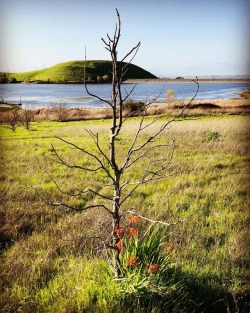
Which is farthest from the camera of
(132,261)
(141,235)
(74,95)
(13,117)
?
(74,95)

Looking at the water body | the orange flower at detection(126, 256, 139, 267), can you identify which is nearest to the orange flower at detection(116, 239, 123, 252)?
the orange flower at detection(126, 256, 139, 267)

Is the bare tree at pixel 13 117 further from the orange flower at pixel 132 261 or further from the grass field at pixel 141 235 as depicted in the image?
the orange flower at pixel 132 261

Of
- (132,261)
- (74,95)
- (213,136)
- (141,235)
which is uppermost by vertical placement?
(74,95)

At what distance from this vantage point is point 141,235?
5719 millimetres

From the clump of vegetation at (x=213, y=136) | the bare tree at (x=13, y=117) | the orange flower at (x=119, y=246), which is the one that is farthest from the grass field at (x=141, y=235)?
the bare tree at (x=13, y=117)

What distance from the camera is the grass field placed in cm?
354

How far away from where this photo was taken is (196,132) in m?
17.8

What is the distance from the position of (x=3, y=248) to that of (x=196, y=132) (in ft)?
47.5

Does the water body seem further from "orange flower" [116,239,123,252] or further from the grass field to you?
"orange flower" [116,239,123,252]

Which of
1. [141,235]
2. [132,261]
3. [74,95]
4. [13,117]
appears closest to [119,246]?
[132,261]

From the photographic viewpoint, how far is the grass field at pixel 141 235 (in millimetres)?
3537

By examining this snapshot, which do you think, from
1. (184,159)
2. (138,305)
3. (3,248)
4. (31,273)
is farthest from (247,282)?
(184,159)

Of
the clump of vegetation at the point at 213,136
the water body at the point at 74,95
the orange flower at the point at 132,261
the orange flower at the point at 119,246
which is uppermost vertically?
the water body at the point at 74,95

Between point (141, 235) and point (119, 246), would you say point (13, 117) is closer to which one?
point (141, 235)
